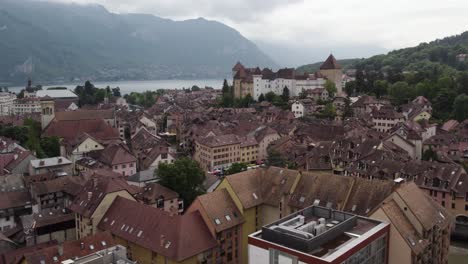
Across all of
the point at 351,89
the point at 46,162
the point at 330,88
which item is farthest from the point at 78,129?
the point at 351,89

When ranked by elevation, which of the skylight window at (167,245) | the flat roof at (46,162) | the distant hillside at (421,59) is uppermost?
the distant hillside at (421,59)

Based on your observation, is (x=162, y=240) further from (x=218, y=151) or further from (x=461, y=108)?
(x=461, y=108)

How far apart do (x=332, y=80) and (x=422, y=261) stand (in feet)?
350

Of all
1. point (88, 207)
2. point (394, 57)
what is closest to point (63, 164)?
point (88, 207)

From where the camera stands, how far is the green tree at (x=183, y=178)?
4578 cm

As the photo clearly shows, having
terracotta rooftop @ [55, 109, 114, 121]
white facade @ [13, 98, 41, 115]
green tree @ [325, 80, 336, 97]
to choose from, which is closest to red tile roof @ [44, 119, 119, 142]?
terracotta rooftop @ [55, 109, 114, 121]

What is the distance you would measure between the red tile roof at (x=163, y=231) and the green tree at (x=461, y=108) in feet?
244

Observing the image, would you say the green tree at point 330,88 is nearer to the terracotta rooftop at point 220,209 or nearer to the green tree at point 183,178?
the green tree at point 183,178

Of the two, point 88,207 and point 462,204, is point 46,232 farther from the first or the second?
point 462,204

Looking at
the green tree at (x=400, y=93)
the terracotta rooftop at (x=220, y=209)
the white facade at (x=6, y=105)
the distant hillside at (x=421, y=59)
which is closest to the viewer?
the terracotta rooftop at (x=220, y=209)

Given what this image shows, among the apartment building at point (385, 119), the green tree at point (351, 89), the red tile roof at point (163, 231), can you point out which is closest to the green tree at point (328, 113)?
the apartment building at point (385, 119)

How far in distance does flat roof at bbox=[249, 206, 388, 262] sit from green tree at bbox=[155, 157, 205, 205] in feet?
67.1

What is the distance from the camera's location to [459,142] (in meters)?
66.1

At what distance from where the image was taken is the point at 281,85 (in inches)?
5098
